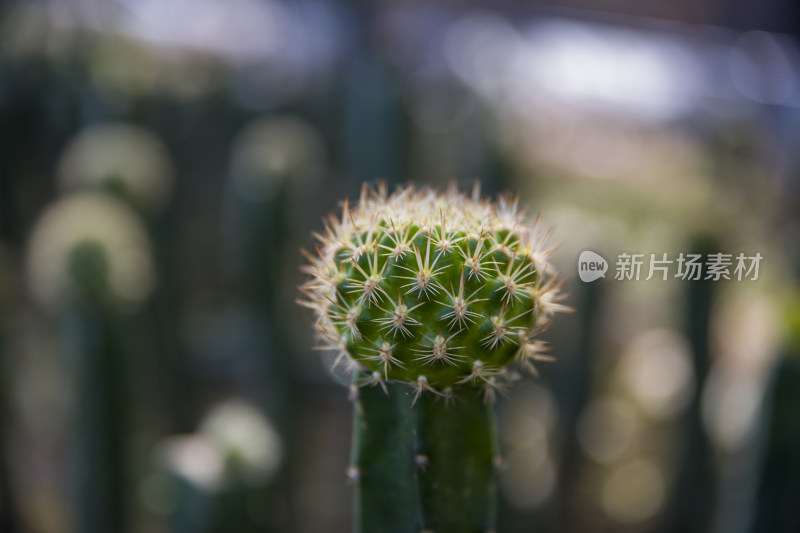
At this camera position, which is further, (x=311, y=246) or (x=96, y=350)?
(x=311, y=246)

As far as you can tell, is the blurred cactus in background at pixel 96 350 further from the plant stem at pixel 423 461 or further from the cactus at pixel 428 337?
the plant stem at pixel 423 461

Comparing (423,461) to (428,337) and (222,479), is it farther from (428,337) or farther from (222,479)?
(222,479)

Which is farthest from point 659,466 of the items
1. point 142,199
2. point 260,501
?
point 142,199

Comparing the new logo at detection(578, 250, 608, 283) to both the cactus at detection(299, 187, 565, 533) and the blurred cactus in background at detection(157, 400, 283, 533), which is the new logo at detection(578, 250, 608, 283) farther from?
the blurred cactus in background at detection(157, 400, 283, 533)

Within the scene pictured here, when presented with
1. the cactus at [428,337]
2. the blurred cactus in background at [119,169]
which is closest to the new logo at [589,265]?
the cactus at [428,337]

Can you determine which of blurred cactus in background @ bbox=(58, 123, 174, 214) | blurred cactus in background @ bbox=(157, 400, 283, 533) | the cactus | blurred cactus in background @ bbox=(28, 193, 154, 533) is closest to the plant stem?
the cactus

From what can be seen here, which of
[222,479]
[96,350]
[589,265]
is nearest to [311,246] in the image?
[96,350]
